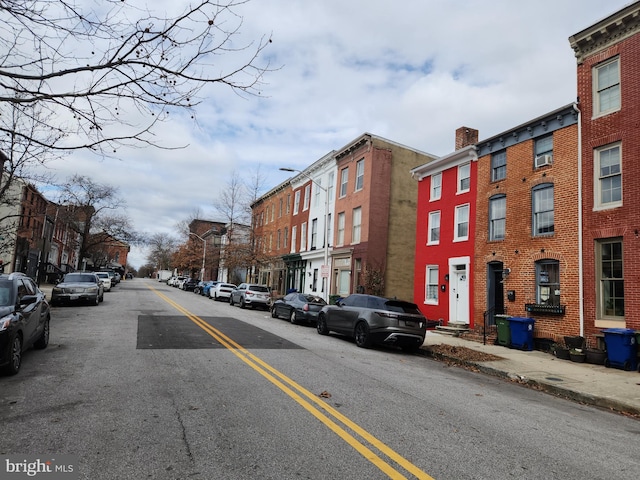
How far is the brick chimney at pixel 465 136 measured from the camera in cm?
2200

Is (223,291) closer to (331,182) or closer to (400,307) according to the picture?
(331,182)

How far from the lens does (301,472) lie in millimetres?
3801

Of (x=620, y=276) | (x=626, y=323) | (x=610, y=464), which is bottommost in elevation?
(x=610, y=464)

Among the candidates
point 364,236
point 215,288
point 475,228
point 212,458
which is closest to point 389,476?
point 212,458

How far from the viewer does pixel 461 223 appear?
1989 cm

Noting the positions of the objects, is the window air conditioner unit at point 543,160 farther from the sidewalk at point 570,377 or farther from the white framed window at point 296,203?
the white framed window at point 296,203

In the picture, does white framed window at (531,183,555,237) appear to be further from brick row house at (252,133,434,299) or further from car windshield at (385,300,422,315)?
brick row house at (252,133,434,299)

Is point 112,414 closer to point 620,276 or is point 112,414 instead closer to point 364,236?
point 620,276

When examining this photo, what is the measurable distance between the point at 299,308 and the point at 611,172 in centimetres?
1261

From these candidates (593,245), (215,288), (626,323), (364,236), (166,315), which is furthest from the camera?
(215,288)

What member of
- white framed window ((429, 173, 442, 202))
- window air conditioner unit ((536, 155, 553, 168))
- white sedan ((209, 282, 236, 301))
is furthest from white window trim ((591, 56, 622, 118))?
white sedan ((209, 282, 236, 301))

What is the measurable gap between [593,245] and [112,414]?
45.4 ft

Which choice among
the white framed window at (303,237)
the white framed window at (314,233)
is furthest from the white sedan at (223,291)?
the white framed window at (314,233)

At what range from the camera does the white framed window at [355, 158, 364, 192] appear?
2781 centimetres
